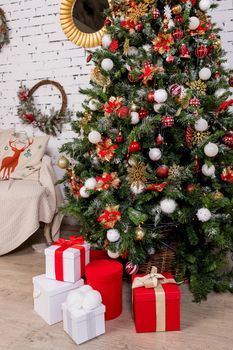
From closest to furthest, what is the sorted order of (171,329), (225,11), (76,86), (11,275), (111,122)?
(171,329)
(111,122)
(11,275)
(225,11)
(76,86)

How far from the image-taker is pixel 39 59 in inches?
131

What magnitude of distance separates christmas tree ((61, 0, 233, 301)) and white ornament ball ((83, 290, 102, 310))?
29 centimetres

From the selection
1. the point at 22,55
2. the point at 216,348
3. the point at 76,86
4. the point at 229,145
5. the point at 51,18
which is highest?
the point at 51,18

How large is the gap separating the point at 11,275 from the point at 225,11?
8.28 ft

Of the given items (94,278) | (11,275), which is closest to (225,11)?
(94,278)

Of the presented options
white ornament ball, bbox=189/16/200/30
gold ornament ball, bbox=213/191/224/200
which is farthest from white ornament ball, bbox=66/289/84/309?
white ornament ball, bbox=189/16/200/30

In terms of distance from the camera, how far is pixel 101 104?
6.37 ft

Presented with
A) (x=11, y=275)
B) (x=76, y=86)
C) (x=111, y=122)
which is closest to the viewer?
(x=111, y=122)

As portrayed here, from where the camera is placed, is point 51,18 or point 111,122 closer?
point 111,122

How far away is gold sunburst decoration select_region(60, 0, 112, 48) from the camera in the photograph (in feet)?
9.95

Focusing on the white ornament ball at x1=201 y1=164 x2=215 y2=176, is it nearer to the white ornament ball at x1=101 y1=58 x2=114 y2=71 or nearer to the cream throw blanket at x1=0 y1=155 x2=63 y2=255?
the white ornament ball at x1=101 y1=58 x2=114 y2=71

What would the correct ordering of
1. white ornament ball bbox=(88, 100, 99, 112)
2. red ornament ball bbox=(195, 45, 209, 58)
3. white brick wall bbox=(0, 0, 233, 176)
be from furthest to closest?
1. white brick wall bbox=(0, 0, 233, 176)
2. white ornament ball bbox=(88, 100, 99, 112)
3. red ornament ball bbox=(195, 45, 209, 58)

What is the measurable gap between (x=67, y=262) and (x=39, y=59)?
7.52 ft

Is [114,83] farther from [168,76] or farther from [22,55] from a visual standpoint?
[22,55]
